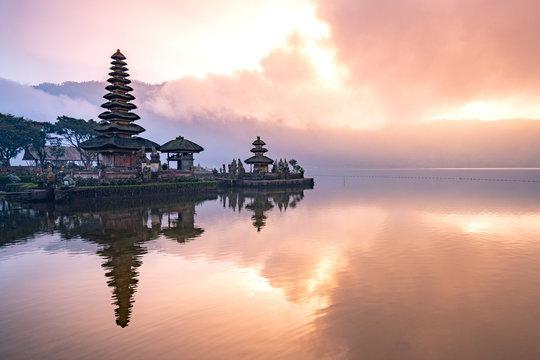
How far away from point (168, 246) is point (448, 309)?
1427cm

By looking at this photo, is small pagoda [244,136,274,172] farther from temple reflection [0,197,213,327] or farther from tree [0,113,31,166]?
tree [0,113,31,166]

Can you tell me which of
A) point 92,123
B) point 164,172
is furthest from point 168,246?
point 92,123

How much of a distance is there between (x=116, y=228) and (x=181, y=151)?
36.5 m

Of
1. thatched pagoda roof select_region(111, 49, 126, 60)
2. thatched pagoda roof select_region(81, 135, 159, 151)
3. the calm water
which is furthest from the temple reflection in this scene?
thatched pagoda roof select_region(111, 49, 126, 60)

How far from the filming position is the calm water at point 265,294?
756 centimetres

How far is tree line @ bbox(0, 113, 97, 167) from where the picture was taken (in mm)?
60094

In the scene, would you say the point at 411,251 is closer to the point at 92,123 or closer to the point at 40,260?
the point at 40,260

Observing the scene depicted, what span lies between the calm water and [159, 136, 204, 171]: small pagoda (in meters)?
35.7

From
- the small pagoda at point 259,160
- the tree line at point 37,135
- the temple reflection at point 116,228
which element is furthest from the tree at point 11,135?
the small pagoda at point 259,160

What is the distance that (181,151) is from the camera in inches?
2247

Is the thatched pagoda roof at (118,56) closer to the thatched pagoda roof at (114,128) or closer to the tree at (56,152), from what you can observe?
the thatched pagoda roof at (114,128)

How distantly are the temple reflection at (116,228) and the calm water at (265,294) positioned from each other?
128 millimetres

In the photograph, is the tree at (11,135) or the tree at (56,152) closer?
the tree at (11,135)

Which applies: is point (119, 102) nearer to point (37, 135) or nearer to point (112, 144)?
point (112, 144)
